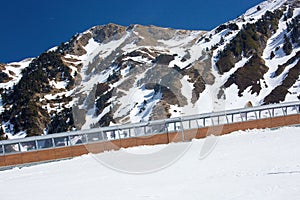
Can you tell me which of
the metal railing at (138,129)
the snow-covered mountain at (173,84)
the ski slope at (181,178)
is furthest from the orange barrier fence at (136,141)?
the snow-covered mountain at (173,84)

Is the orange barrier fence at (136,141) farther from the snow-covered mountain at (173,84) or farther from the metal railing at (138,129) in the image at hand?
the snow-covered mountain at (173,84)

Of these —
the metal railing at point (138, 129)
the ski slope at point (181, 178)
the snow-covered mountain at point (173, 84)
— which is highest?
the snow-covered mountain at point (173, 84)

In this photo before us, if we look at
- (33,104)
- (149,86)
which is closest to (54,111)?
(33,104)

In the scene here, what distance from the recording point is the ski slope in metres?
7.81

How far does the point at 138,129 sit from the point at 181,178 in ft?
33.3

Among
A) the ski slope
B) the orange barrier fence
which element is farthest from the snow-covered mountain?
the ski slope

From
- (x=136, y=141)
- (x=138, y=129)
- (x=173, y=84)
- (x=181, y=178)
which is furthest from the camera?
(x=173, y=84)

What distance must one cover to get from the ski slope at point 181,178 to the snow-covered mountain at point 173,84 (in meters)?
69.3

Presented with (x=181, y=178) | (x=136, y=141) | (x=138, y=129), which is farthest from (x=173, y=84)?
(x=181, y=178)

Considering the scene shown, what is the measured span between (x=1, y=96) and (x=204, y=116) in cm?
15616

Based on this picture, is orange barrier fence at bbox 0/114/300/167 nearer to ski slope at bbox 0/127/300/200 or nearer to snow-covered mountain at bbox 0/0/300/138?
ski slope at bbox 0/127/300/200

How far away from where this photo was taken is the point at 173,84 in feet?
317

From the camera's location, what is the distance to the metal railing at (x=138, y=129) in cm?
1691

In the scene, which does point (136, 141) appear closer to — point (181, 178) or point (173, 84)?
point (181, 178)
